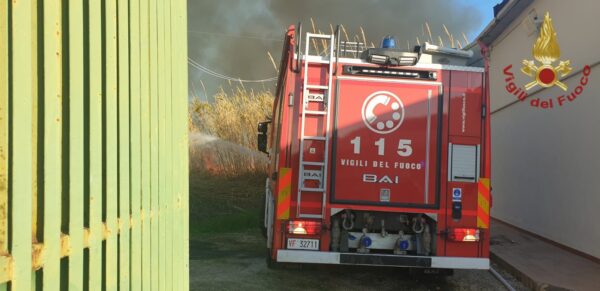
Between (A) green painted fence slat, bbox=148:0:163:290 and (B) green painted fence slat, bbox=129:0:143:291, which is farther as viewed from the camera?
(A) green painted fence slat, bbox=148:0:163:290

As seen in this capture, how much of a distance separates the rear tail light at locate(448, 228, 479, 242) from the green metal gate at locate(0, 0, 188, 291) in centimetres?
444

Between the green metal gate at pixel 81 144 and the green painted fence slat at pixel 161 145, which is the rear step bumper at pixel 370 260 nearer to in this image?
the green painted fence slat at pixel 161 145

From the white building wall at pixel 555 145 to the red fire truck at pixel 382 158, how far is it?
9.79ft

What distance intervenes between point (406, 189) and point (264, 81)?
487 inches

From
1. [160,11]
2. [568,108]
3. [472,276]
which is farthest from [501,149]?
[160,11]

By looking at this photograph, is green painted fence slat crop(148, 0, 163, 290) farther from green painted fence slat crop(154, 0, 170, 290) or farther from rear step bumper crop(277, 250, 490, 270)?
rear step bumper crop(277, 250, 490, 270)

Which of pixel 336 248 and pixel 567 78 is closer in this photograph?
pixel 336 248

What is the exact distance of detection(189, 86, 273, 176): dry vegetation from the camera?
1645 centimetres

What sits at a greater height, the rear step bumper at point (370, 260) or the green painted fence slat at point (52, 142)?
the green painted fence slat at point (52, 142)

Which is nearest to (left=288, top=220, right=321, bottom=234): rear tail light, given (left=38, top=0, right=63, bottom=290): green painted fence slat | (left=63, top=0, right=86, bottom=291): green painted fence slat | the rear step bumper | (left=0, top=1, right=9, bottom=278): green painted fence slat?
the rear step bumper

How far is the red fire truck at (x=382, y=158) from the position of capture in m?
6.61

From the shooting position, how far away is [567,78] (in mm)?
9742

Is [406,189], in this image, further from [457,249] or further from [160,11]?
[160,11]

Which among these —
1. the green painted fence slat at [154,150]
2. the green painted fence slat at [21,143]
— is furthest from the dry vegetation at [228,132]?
the green painted fence slat at [21,143]
